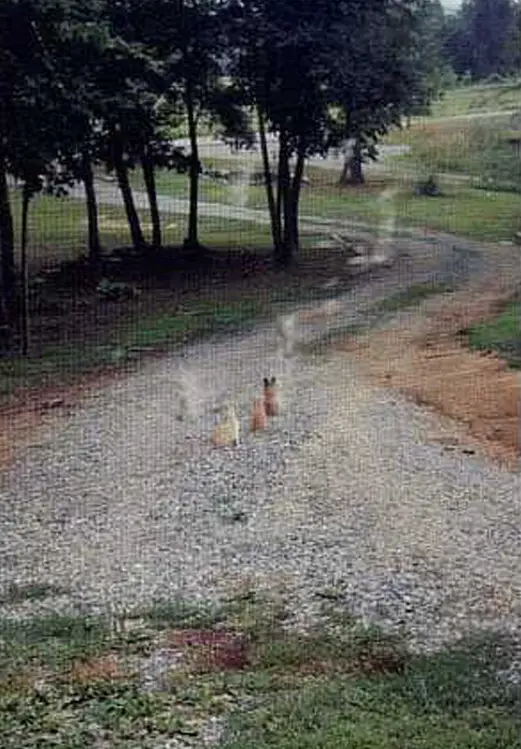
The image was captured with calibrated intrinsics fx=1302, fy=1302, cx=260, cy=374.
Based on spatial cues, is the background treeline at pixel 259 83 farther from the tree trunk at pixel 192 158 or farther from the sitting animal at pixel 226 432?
the sitting animal at pixel 226 432

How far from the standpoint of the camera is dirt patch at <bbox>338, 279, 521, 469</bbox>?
25.1 feet

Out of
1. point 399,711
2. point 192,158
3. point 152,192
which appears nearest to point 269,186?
point 192,158

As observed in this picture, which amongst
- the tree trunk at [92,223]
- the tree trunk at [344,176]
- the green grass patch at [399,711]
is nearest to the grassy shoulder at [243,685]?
the green grass patch at [399,711]

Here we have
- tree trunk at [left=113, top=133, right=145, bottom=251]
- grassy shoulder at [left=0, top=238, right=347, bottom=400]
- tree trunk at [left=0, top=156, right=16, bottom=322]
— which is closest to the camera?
grassy shoulder at [left=0, top=238, right=347, bottom=400]

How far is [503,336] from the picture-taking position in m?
10.3

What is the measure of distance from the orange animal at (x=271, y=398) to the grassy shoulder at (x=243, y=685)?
332 cm

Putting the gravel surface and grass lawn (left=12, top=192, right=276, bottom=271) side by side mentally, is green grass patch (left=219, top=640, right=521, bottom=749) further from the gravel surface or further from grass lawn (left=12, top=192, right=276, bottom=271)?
grass lawn (left=12, top=192, right=276, bottom=271)

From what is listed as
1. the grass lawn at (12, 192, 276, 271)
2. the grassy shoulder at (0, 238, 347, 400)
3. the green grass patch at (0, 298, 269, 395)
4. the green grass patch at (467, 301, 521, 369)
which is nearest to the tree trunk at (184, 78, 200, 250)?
the grassy shoulder at (0, 238, 347, 400)

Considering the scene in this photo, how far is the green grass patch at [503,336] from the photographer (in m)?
9.45

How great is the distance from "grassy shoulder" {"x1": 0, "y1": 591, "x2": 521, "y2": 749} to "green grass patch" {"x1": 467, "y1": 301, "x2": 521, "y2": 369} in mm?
5147

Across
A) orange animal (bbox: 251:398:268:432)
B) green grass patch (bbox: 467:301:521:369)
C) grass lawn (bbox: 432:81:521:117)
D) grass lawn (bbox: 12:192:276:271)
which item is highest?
grass lawn (bbox: 432:81:521:117)

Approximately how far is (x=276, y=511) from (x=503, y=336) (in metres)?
4.87

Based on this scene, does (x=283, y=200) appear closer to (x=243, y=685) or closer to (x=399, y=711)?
(x=243, y=685)

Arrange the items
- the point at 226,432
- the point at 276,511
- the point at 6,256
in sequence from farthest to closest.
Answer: the point at 6,256 → the point at 226,432 → the point at 276,511
